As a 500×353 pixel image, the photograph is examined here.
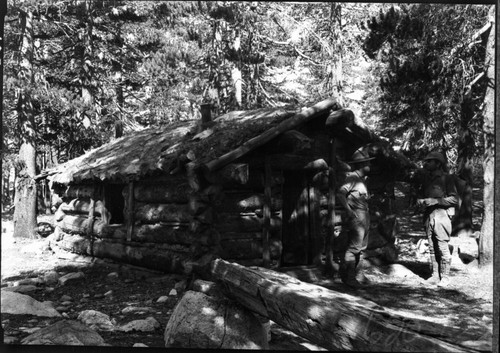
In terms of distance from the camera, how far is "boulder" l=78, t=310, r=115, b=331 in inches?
217

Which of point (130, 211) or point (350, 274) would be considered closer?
point (350, 274)

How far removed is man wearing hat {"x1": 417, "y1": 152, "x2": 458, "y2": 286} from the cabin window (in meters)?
6.54

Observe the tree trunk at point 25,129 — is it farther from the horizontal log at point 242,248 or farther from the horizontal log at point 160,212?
the horizontal log at point 242,248

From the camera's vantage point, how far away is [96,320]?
18.5 feet

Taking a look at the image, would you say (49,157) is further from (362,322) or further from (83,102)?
(362,322)

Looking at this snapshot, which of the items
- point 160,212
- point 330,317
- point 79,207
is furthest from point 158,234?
point 330,317

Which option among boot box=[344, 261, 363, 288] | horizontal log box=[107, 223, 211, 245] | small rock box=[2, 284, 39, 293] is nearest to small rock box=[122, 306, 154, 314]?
small rock box=[2, 284, 39, 293]

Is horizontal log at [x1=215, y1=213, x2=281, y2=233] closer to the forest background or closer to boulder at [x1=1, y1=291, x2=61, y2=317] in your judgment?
the forest background

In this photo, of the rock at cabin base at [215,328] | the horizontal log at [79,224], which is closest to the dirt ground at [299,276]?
the rock at cabin base at [215,328]

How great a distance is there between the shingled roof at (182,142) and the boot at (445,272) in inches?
Answer: 128

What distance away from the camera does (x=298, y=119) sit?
7.64 m

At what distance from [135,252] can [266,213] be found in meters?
2.97

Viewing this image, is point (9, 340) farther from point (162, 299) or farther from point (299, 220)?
point (299, 220)

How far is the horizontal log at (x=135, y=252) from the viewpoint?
8484 millimetres
